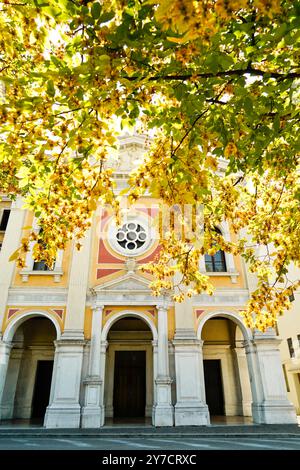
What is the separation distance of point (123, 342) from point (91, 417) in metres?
4.18

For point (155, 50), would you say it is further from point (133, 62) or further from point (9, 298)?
point (9, 298)

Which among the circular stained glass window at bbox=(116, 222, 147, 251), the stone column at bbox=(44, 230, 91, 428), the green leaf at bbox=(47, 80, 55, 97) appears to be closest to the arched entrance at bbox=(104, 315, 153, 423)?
the stone column at bbox=(44, 230, 91, 428)

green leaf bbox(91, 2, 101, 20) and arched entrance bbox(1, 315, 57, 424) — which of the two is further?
arched entrance bbox(1, 315, 57, 424)

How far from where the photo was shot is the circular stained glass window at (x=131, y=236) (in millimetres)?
14780

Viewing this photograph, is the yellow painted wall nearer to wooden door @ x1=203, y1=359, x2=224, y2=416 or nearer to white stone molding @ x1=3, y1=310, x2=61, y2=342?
white stone molding @ x1=3, y1=310, x2=61, y2=342

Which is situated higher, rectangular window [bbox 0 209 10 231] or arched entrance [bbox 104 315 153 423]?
rectangular window [bbox 0 209 10 231]

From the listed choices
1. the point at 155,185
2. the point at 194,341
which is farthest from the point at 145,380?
the point at 155,185

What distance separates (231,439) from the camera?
9.17 meters

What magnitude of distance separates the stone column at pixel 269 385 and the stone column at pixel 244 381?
2.32 metres

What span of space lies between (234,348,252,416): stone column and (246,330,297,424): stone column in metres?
2.32

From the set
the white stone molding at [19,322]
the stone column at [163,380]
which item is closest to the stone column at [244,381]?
the stone column at [163,380]

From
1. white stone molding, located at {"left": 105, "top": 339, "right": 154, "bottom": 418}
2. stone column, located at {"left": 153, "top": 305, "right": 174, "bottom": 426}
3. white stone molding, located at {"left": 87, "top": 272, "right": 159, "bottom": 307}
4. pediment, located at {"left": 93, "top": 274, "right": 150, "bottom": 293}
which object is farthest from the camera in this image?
white stone molding, located at {"left": 105, "top": 339, "right": 154, "bottom": 418}

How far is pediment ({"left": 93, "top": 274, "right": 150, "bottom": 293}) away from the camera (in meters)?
13.1

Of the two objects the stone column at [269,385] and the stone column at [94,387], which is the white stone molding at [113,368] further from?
the stone column at [269,385]
